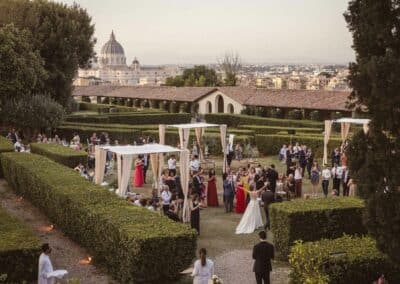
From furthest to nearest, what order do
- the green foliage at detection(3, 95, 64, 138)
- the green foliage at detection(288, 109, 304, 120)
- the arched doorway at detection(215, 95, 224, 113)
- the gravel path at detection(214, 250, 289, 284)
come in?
1. the arched doorway at detection(215, 95, 224, 113)
2. the green foliage at detection(288, 109, 304, 120)
3. the green foliage at detection(3, 95, 64, 138)
4. the gravel path at detection(214, 250, 289, 284)

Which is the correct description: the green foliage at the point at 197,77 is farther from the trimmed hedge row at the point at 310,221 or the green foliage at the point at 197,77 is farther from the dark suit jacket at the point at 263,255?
the dark suit jacket at the point at 263,255

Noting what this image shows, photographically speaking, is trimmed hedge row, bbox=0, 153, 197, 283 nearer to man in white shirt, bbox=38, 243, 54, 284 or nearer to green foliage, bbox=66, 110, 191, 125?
man in white shirt, bbox=38, 243, 54, 284

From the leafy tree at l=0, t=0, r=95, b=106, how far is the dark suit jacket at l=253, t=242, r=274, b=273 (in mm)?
33043

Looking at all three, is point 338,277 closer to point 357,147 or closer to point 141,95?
point 357,147

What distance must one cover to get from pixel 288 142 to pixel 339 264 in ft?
75.0

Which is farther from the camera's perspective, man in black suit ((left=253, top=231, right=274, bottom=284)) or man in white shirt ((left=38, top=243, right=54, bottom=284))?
man in black suit ((left=253, top=231, right=274, bottom=284))

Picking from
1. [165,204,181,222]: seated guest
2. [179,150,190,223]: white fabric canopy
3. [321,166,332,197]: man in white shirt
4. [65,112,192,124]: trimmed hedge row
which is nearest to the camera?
[165,204,181,222]: seated guest

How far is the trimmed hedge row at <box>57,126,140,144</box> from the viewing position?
1467 inches

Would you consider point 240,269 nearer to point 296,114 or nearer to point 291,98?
point 296,114

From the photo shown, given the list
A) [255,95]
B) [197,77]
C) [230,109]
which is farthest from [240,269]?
[197,77]

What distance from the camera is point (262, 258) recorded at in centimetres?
1185

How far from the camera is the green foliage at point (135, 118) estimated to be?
46.4 m

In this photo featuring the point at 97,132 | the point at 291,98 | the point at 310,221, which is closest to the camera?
the point at 310,221

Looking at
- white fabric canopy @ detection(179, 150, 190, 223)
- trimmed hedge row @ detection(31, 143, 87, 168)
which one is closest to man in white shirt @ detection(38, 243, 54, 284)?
white fabric canopy @ detection(179, 150, 190, 223)
